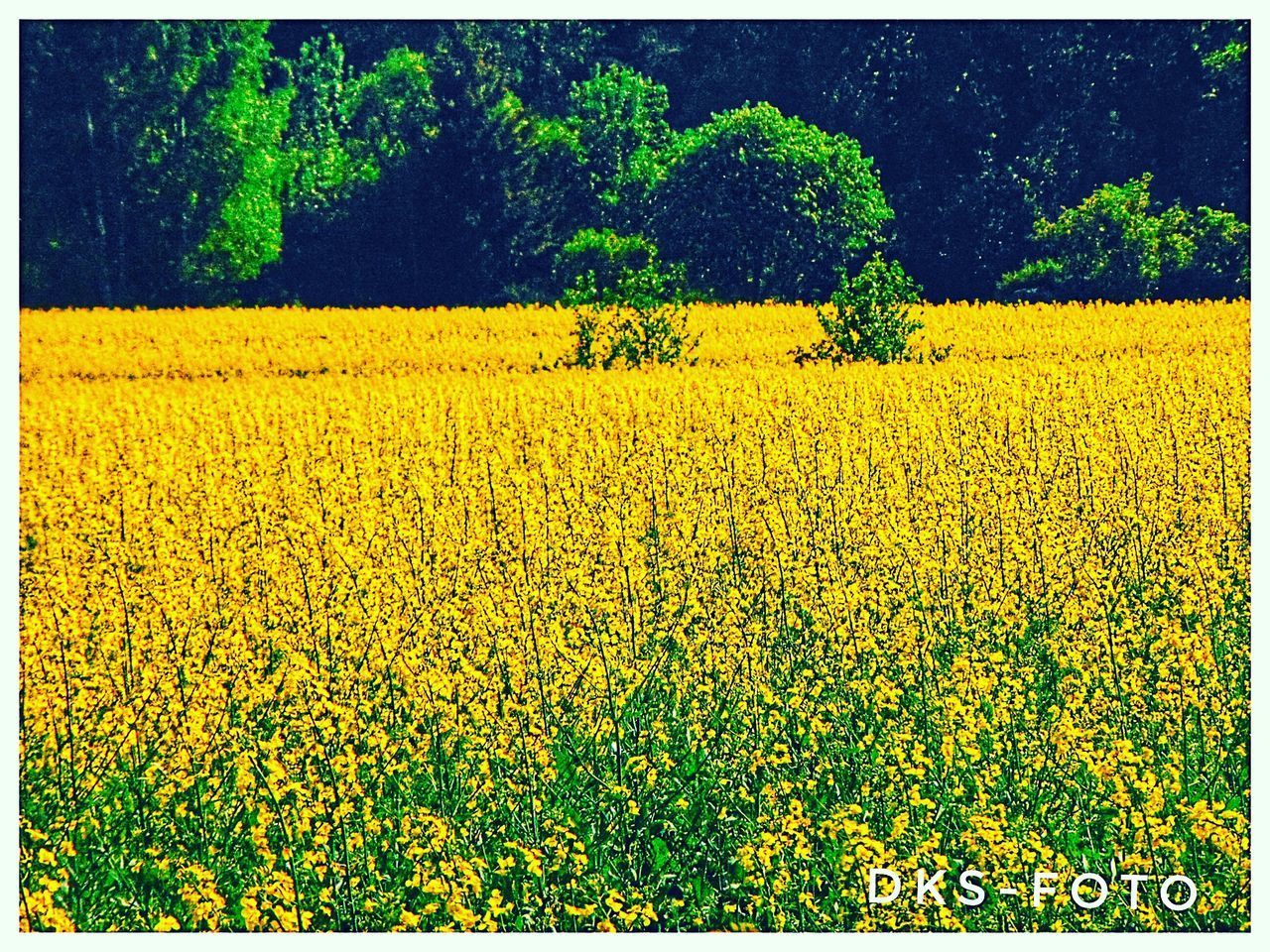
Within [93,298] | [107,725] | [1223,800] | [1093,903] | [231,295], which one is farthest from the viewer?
[231,295]

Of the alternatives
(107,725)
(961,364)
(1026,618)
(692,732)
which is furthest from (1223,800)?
(961,364)

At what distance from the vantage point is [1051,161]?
10812mm

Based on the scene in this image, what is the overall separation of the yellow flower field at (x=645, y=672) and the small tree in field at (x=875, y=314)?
278 centimetres

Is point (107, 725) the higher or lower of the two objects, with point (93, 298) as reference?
lower

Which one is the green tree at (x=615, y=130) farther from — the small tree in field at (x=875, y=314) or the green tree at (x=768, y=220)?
the small tree in field at (x=875, y=314)

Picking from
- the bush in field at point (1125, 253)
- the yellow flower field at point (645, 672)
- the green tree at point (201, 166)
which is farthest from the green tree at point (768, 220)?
the yellow flower field at point (645, 672)

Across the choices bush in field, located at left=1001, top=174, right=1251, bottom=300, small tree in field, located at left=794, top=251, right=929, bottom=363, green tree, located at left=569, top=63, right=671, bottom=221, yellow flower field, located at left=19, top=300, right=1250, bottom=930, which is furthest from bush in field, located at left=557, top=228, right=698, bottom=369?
yellow flower field, located at left=19, top=300, right=1250, bottom=930

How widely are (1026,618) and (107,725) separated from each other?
3345mm

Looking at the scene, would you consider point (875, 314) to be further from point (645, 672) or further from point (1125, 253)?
point (645, 672)

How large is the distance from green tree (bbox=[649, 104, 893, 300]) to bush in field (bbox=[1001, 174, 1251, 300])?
1.31 m

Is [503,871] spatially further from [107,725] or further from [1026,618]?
[1026,618]

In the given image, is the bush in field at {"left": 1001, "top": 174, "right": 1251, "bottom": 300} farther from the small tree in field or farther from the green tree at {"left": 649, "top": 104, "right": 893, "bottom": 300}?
the green tree at {"left": 649, "top": 104, "right": 893, "bottom": 300}

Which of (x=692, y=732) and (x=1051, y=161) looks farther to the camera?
(x=1051, y=161)

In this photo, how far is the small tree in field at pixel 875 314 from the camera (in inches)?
449
